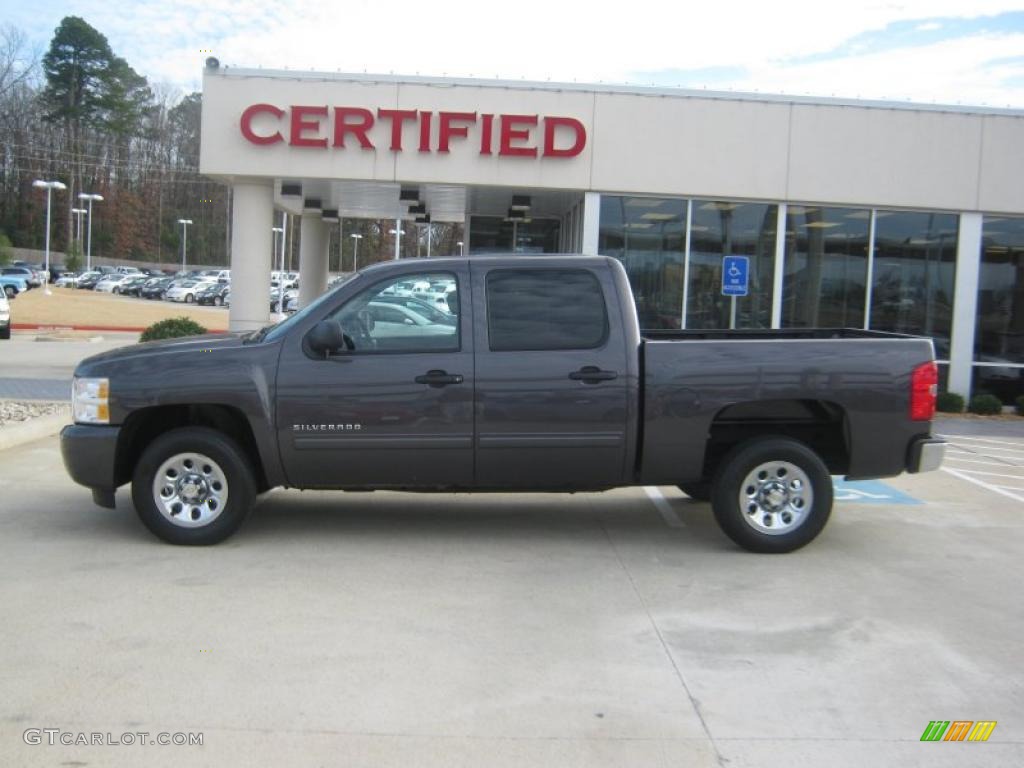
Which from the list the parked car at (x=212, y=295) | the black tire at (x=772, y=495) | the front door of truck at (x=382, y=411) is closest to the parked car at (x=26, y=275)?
the parked car at (x=212, y=295)

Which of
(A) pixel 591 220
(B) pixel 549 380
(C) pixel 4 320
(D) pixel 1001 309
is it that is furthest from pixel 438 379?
(C) pixel 4 320

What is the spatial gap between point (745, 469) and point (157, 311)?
4737 cm

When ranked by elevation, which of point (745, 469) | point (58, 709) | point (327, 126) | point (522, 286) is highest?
point (327, 126)

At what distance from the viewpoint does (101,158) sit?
10338cm

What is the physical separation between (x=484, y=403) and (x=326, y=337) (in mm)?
1124

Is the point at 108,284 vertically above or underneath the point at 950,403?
above

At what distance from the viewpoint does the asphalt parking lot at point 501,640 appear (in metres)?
4.22

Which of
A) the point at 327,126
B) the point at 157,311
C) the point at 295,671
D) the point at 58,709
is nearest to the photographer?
the point at 58,709

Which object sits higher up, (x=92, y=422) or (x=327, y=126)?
(x=327, y=126)

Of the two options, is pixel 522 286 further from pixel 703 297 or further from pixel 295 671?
pixel 703 297

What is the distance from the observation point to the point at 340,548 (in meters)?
7.11

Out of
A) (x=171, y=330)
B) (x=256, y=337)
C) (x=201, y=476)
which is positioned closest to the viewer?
(x=201, y=476)

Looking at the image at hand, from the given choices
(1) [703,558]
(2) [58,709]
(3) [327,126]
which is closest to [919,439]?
(1) [703,558]

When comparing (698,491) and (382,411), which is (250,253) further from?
(382,411)
